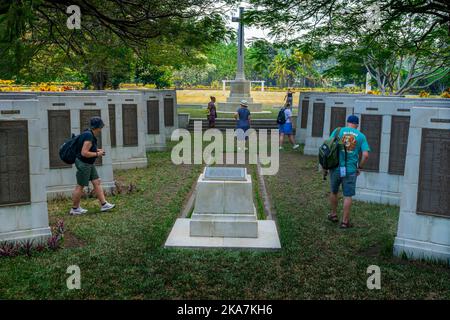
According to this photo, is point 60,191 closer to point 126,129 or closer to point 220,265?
point 126,129

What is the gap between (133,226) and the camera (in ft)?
28.6

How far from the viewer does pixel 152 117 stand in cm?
1889

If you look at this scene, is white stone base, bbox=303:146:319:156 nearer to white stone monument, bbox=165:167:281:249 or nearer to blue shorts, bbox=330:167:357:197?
blue shorts, bbox=330:167:357:197

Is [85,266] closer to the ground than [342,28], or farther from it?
closer to the ground

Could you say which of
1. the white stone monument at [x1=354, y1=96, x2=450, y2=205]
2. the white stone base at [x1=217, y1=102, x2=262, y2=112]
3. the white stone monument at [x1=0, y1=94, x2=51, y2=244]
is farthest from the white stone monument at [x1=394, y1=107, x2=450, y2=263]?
the white stone base at [x1=217, y1=102, x2=262, y2=112]

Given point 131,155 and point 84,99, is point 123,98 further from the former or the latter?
point 84,99

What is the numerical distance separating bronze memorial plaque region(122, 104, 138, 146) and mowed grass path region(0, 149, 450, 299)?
5169mm

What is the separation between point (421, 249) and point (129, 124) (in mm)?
9817

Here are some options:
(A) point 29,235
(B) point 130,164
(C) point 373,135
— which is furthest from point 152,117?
(A) point 29,235

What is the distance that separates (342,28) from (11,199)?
863cm

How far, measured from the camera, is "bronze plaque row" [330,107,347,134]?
15.5 metres

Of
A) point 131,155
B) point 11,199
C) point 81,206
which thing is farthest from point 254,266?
point 131,155

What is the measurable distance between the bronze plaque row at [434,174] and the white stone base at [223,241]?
7.30 ft

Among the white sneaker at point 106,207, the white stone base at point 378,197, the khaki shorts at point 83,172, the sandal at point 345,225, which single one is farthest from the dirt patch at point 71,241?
the white stone base at point 378,197
